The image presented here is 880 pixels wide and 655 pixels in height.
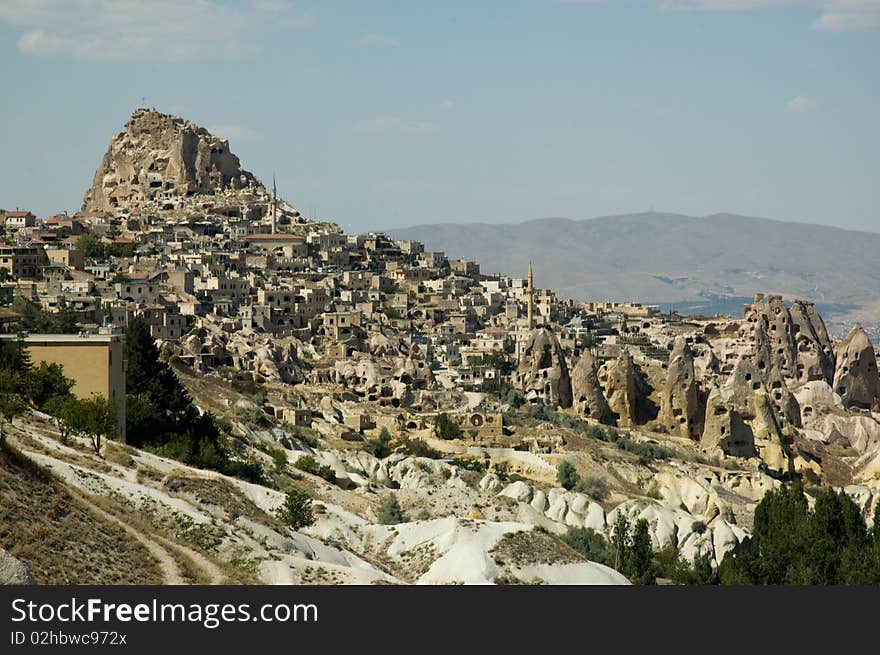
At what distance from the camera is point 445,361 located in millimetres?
84625

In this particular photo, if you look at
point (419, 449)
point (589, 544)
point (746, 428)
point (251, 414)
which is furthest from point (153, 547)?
point (746, 428)

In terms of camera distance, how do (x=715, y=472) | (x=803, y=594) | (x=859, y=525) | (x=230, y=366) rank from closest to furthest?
(x=803, y=594) → (x=859, y=525) → (x=715, y=472) → (x=230, y=366)

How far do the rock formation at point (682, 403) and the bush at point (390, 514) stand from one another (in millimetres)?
32936

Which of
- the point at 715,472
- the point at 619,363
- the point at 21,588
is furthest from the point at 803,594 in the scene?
the point at 619,363

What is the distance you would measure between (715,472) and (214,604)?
143ft

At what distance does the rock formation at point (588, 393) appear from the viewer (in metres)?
76.4

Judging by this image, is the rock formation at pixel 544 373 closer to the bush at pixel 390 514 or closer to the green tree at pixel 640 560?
the bush at pixel 390 514

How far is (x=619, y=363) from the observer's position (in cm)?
7919

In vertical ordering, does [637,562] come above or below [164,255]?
below

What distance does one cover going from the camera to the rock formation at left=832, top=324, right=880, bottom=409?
98.6 m

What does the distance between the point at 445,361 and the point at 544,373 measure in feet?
22.3

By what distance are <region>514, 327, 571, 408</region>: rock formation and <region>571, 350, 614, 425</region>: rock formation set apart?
0.56 meters

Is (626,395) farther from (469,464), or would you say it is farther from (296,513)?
(296,513)

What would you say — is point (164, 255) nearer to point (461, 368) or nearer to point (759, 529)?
point (461, 368)
